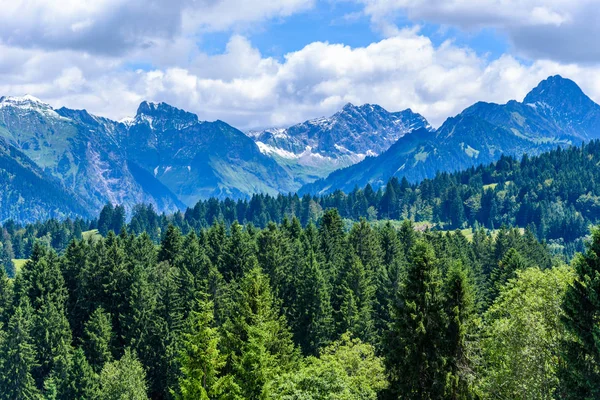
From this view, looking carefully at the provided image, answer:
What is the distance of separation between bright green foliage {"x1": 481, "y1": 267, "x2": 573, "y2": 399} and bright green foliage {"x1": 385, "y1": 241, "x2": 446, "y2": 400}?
3588mm

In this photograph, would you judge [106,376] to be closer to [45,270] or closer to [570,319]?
[45,270]

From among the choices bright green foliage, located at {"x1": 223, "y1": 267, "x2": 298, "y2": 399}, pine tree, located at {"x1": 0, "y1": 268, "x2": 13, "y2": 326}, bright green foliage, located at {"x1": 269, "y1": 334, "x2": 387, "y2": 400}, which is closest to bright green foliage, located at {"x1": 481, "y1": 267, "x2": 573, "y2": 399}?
bright green foliage, located at {"x1": 269, "y1": 334, "x2": 387, "y2": 400}

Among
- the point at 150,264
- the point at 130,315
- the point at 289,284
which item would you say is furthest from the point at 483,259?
the point at 130,315

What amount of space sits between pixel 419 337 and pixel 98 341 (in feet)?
172

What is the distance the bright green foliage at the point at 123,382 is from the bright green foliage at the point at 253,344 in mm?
15726

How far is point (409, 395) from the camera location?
42.2m

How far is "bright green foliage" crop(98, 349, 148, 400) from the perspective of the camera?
66812 mm

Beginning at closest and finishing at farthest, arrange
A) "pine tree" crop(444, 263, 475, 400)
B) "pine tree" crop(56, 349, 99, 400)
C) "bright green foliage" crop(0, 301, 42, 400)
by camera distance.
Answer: "pine tree" crop(444, 263, 475, 400) → "pine tree" crop(56, 349, 99, 400) → "bright green foliage" crop(0, 301, 42, 400)

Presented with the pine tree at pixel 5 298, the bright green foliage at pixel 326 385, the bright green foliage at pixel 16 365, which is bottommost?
the bright green foliage at pixel 326 385

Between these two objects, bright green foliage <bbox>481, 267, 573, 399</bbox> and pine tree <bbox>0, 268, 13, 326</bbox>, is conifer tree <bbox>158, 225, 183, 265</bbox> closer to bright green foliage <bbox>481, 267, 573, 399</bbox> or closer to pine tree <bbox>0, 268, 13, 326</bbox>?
pine tree <bbox>0, 268, 13, 326</bbox>

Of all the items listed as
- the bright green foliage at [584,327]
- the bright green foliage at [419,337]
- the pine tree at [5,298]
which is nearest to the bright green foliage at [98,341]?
the pine tree at [5,298]

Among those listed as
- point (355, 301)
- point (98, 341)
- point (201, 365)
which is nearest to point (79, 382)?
point (98, 341)

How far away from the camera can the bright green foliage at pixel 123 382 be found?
6681 centimetres

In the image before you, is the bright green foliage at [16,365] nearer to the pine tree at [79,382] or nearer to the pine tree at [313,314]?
the pine tree at [79,382]
